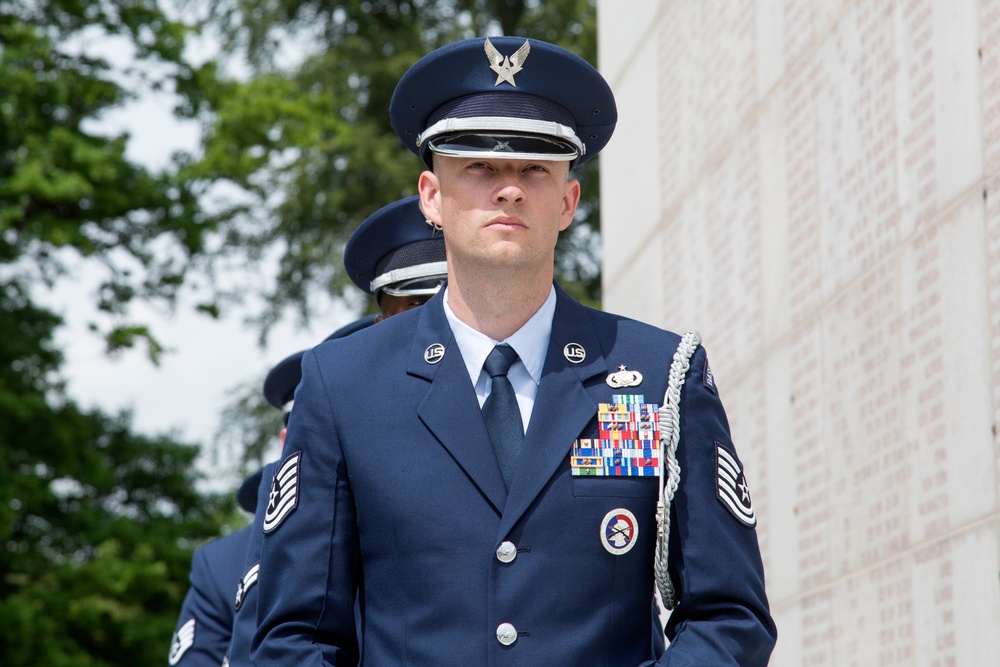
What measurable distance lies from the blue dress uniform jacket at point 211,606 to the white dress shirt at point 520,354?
2.79 m

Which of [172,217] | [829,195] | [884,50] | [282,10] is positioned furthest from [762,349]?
[282,10]

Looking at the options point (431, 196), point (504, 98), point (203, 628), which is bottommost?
point (203, 628)

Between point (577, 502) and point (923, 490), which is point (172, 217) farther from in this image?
point (577, 502)

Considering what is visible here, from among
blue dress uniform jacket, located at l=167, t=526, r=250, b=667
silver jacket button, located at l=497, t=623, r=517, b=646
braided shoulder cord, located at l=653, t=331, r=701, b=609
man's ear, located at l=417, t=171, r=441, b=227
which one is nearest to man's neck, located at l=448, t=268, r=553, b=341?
man's ear, located at l=417, t=171, r=441, b=227

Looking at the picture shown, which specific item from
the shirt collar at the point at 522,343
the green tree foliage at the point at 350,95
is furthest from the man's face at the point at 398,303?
the green tree foliage at the point at 350,95

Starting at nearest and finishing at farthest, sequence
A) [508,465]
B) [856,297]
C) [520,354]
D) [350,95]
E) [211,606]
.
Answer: [508,465], [520,354], [856,297], [211,606], [350,95]

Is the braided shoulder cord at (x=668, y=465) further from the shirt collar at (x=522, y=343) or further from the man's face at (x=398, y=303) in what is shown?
the man's face at (x=398, y=303)

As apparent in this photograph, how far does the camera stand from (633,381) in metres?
2.94

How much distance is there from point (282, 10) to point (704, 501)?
60.5ft

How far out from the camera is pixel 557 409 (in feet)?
9.48

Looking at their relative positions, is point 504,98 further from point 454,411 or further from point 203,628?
point 203,628

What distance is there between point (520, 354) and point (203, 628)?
313 centimetres

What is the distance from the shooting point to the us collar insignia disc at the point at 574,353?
2.96 m

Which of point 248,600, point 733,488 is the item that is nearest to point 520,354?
point 733,488
